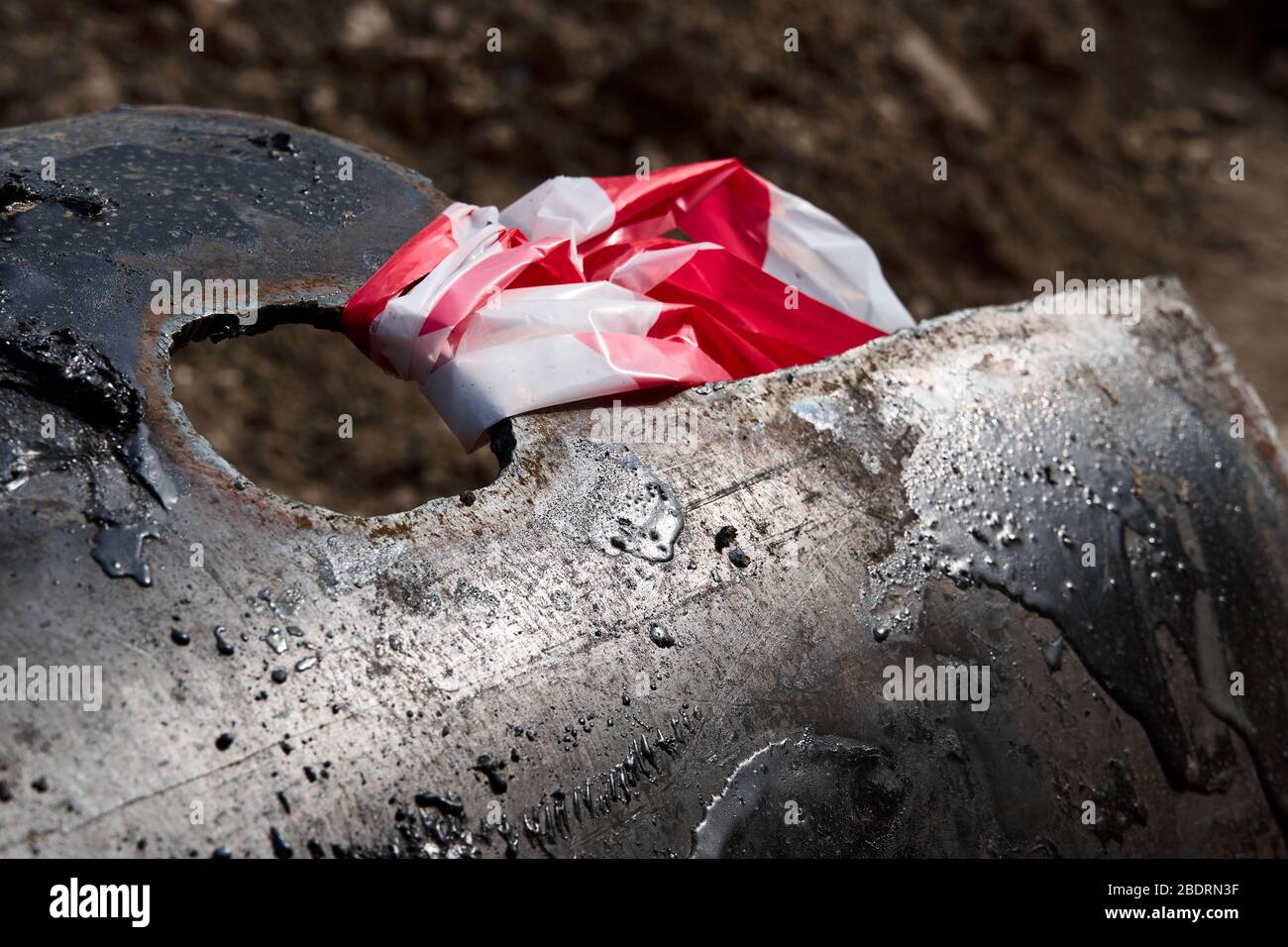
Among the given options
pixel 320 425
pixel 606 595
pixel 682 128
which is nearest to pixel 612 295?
pixel 606 595

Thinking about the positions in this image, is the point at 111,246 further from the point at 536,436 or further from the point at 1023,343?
the point at 1023,343

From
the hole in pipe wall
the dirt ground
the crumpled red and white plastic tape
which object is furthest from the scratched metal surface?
the dirt ground

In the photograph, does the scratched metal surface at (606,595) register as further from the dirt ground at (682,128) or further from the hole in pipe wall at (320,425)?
the dirt ground at (682,128)

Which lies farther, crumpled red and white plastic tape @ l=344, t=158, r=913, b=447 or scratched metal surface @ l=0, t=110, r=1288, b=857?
crumpled red and white plastic tape @ l=344, t=158, r=913, b=447

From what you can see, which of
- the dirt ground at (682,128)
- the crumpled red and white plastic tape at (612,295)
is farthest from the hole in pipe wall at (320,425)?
the crumpled red and white plastic tape at (612,295)

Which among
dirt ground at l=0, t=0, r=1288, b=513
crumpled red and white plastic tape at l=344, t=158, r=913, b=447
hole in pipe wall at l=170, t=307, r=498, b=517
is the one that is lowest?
hole in pipe wall at l=170, t=307, r=498, b=517

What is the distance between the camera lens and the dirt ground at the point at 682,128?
435 cm

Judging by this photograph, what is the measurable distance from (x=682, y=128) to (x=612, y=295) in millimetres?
3551

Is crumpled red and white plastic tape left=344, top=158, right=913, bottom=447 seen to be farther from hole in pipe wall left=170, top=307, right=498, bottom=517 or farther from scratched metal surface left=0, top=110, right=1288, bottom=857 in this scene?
hole in pipe wall left=170, top=307, right=498, bottom=517

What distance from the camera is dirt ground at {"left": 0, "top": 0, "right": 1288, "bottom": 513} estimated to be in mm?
4348

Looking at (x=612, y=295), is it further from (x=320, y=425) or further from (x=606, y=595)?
(x=320, y=425)

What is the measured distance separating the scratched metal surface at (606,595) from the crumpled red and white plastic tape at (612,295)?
0.23ft

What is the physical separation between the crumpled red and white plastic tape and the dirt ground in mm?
2283
